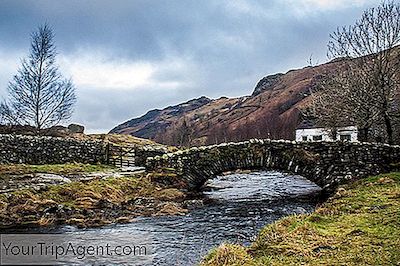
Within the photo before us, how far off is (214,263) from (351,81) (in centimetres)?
2053

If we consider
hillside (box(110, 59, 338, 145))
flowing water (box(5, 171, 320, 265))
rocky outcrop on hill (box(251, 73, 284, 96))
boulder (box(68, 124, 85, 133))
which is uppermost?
rocky outcrop on hill (box(251, 73, 284, 96))

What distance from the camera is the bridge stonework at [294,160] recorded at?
1734 cm

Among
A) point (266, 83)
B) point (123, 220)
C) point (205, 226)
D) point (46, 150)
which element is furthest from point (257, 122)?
point (205, 226)

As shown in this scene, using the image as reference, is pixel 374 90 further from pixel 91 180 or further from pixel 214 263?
pixel 214 263

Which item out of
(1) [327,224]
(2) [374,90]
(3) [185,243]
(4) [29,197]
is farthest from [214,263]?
(2) [374,90]

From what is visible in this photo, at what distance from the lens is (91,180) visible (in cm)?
1716

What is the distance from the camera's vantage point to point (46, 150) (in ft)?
80.6

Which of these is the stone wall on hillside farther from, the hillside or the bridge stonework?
the hillside

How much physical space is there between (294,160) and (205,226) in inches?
302

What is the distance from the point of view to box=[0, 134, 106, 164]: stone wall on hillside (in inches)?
929

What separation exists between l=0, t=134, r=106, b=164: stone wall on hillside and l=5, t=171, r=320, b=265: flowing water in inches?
411

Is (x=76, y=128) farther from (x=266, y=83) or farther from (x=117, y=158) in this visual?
(x=266, y=83)

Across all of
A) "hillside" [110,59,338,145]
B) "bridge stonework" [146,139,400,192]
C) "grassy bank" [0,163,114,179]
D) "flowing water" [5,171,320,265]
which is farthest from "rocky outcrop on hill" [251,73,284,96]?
"flowing water" [5,171,320,265]

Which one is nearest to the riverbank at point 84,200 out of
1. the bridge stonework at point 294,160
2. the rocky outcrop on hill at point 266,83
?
the bridge stonework at point 294,160
